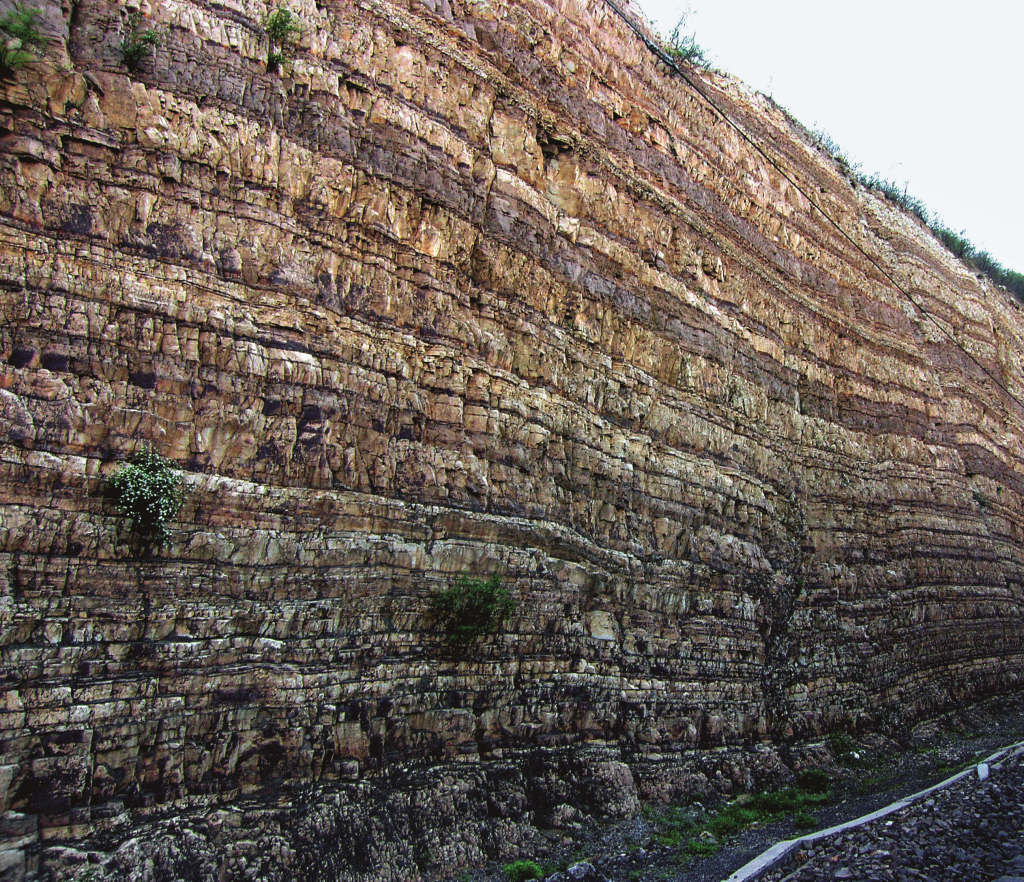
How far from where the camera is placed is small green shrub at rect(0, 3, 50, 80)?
299 inches

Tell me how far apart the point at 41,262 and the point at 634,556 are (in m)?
9.21

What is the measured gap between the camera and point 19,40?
25.4 ft

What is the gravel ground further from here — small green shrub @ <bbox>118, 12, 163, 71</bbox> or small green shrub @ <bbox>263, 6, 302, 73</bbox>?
small green shrub @ <bbox>263, 6, 302, 73</bbox>

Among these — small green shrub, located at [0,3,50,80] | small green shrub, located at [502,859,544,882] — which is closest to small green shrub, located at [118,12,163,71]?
small green shrub, located at [0,3,50,80]

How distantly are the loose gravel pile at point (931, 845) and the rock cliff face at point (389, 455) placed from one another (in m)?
2.90

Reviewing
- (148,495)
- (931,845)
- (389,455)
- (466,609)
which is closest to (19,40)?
(148,495)

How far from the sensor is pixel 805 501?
16.4 metres

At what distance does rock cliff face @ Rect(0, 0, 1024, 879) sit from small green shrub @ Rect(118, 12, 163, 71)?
15cm

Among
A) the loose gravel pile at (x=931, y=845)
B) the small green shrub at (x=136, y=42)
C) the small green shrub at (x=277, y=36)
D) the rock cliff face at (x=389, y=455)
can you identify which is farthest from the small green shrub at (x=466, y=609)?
the small green shrub at (x=136, y=42)

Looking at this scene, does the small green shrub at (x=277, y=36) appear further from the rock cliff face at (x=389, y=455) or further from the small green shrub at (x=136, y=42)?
the small green shrub at (x=136, y=42)

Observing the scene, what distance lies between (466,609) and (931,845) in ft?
19.3

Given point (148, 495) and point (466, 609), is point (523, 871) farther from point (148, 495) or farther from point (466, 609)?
point (148, 495)

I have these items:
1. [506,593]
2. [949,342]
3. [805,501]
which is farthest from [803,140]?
[506,593]

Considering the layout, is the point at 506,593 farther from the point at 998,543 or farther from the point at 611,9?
the point at 998,543
